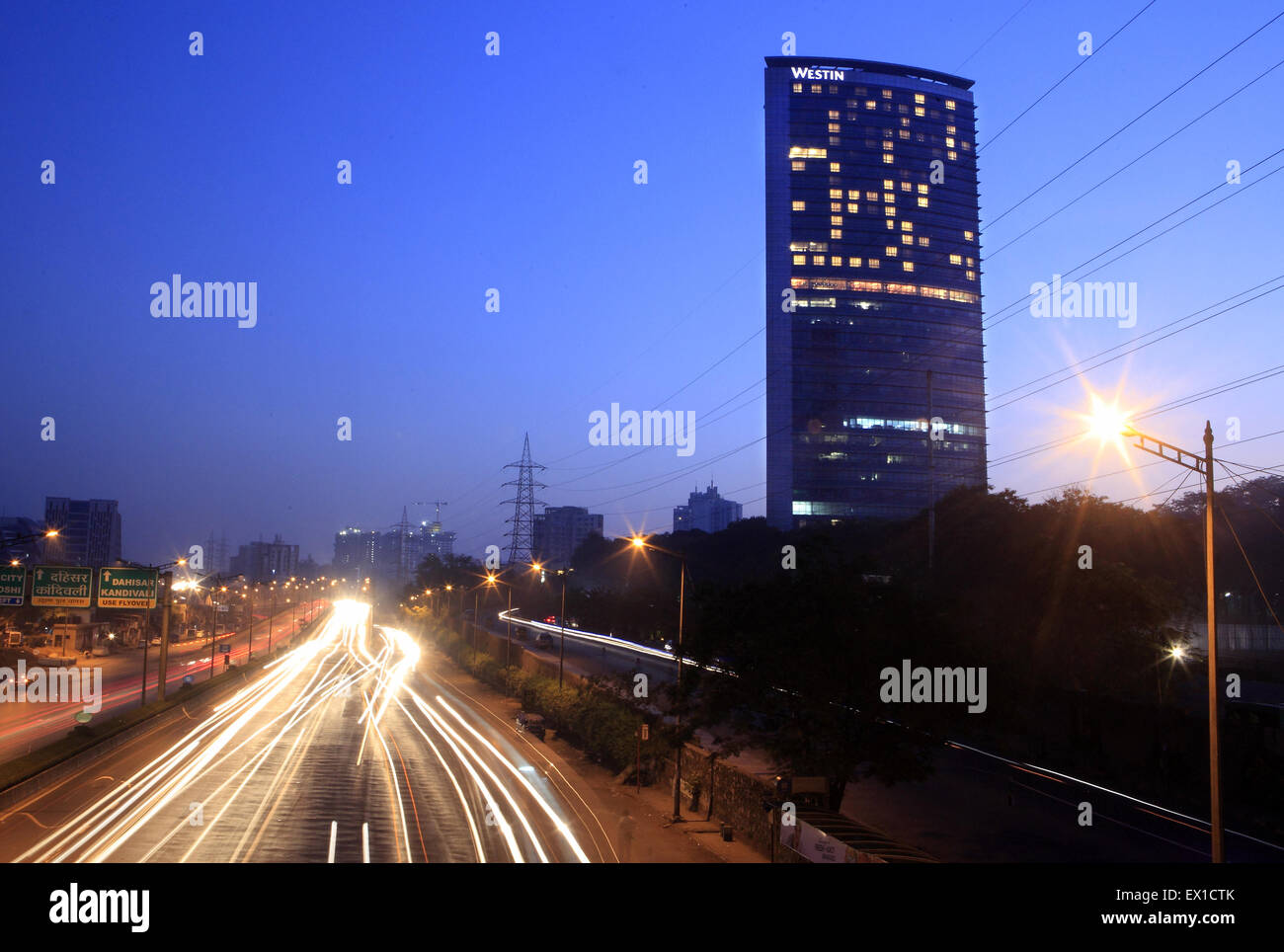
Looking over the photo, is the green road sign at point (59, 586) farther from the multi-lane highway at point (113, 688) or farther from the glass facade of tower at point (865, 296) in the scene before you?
the glass facade of tower at point (865, 296)

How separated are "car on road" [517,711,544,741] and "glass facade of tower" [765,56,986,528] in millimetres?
111156

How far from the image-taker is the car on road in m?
44.4

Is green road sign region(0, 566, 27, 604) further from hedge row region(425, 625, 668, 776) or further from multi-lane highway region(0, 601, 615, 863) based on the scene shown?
hedge row region(425, 625, 668, 776)

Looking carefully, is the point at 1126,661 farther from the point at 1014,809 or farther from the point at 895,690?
the point at 895,690

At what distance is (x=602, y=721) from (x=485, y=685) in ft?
102

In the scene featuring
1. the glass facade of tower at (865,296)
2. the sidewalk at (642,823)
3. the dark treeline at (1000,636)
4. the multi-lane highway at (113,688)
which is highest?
the glass facade of tower at (865,296)

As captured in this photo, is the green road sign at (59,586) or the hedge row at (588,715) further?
the green road sign at (59,586)

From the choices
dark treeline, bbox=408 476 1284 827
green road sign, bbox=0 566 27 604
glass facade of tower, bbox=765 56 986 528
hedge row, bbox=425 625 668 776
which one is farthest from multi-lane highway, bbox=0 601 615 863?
glass facade of tower, bbox=765 56 986 528

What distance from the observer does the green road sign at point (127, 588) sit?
1695 inches

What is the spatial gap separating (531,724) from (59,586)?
74.9 ft

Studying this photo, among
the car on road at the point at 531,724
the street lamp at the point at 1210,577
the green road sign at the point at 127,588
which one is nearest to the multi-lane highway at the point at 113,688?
the green road sign at the point at 127,588

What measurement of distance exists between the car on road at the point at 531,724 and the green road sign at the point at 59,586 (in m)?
21.4

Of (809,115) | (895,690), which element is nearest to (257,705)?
(895,690)

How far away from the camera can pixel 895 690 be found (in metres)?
24.4
